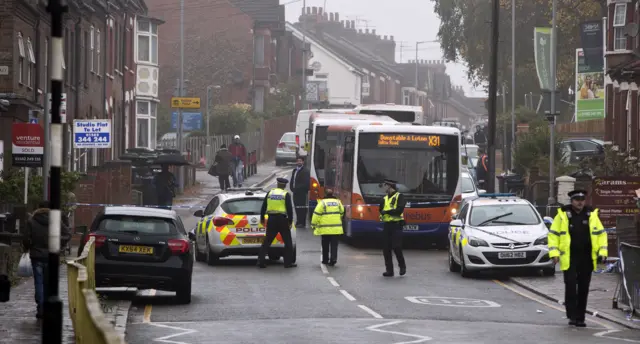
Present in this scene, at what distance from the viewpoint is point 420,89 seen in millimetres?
156375

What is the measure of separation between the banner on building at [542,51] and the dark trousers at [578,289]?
31.1m

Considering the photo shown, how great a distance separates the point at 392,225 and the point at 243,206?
3256 mm

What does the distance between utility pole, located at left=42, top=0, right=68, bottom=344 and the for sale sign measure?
14987mm

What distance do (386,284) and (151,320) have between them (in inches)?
260

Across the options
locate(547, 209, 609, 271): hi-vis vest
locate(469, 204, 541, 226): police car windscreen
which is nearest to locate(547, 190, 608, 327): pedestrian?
locate(547, 209, 609, 271): hi-vis vest

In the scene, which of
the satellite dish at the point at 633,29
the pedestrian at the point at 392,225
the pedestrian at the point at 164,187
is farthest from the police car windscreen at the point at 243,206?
the satellite dish at the point at 633,29

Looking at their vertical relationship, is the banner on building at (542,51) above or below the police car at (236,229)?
above

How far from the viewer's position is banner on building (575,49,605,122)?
55.6 m

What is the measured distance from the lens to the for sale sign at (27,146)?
25266 millimetres

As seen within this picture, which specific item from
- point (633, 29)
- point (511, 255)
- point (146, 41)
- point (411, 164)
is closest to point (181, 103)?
point (146, 41)

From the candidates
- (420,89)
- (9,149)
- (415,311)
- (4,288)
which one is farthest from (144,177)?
(420,89)

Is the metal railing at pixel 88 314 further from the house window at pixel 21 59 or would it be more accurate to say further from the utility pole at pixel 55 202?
the house window at pixel 21 59

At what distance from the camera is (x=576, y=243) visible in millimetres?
18344

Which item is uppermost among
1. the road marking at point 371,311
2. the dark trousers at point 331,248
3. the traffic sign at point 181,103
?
Result: the traffic sign at point 181,103
